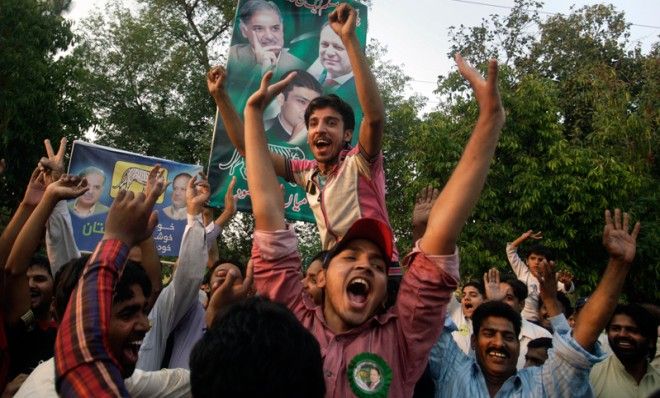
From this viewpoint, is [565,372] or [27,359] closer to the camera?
[565,372]

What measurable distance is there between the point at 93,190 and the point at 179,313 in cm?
410

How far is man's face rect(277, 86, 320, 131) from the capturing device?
7352 mm

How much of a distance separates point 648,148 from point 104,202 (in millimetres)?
11587

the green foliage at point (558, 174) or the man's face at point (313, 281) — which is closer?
the man's face at point (313, 281)

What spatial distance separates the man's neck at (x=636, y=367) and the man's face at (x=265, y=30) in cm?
467

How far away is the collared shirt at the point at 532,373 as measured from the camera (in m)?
2.86

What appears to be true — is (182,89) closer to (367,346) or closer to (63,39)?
(63,39)

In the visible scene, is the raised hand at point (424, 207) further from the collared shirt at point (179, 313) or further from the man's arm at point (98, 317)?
the man's arm at point (98, 317)

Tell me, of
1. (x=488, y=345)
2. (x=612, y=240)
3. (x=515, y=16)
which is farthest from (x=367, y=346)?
(x=515, y=16)

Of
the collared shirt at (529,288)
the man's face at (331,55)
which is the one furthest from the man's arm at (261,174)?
the man's face at (331,55)

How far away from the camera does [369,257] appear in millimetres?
2480

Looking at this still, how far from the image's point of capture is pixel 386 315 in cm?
239

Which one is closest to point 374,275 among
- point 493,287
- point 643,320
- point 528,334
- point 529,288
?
point 493,287

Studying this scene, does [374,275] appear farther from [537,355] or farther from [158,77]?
[158,77]
